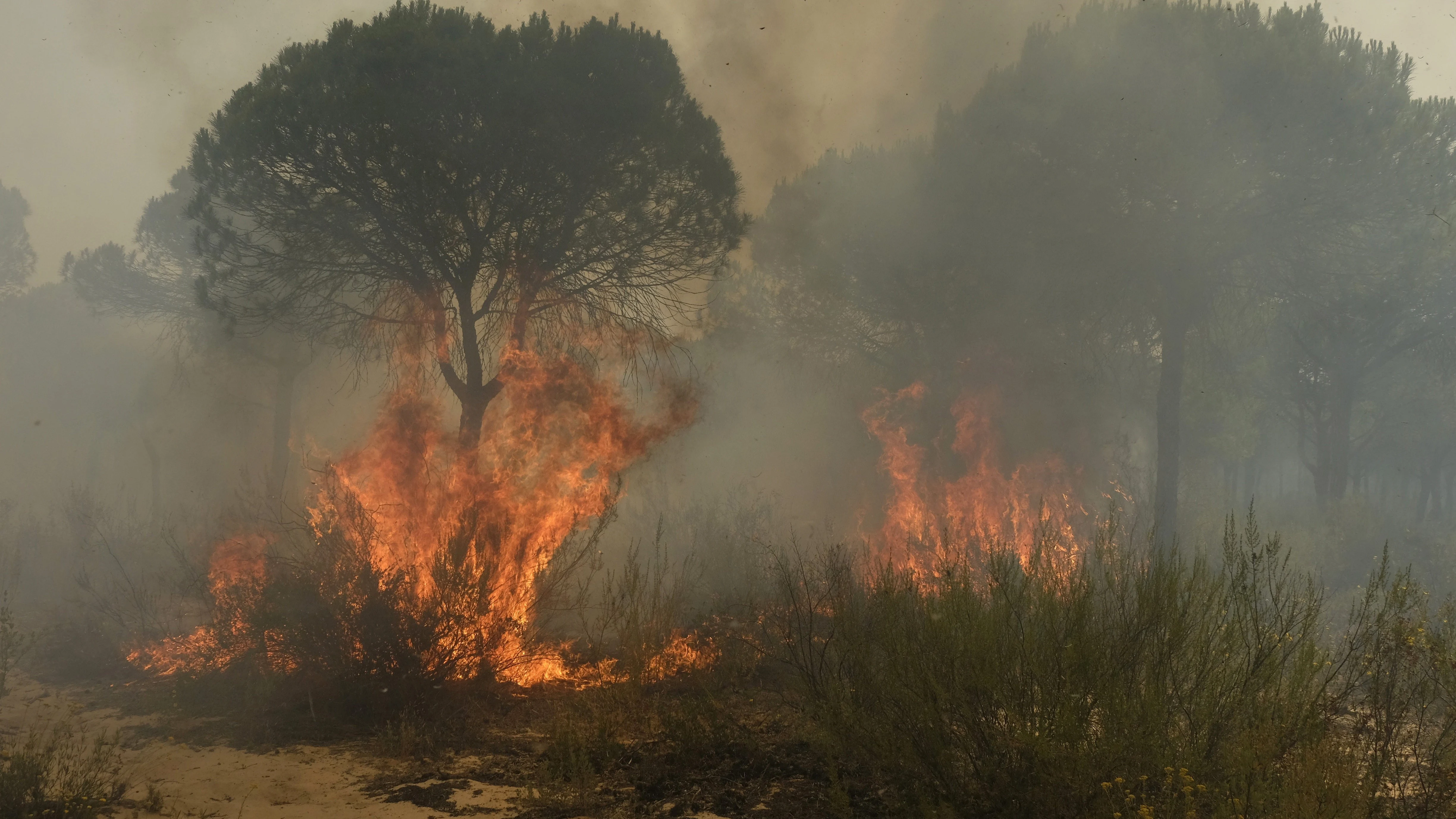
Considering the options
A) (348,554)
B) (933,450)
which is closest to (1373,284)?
(933,450)

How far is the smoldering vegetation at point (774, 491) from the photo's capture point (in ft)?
18.6

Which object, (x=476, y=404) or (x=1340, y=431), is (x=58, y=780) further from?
(x=1340, y=431)

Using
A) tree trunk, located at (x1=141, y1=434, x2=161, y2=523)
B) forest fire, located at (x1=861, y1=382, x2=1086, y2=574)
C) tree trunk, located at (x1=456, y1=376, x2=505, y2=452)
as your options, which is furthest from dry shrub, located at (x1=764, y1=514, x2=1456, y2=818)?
tree trunk, located at (x1=141, y1=434, x2=161, y2=523)

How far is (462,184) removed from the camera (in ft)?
36.2

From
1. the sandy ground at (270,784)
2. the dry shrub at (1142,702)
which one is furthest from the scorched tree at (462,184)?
the dry shrub at (1142,702)

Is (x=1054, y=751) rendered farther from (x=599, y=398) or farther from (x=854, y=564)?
(x=854, y=564)

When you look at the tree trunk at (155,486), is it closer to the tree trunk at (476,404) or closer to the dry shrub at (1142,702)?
the tree trunk at (476,404)

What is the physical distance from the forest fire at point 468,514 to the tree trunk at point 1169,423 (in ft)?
31.7

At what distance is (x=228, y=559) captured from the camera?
1053cm

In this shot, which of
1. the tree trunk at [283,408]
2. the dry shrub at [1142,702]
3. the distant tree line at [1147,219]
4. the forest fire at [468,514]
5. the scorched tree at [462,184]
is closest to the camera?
the dry shrub at [1142,702]

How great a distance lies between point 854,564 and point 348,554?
7.25 m

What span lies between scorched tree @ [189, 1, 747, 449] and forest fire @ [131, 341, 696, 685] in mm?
843

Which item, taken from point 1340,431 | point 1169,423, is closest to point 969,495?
point 1169,423

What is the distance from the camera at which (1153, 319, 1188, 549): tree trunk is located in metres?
15.6
